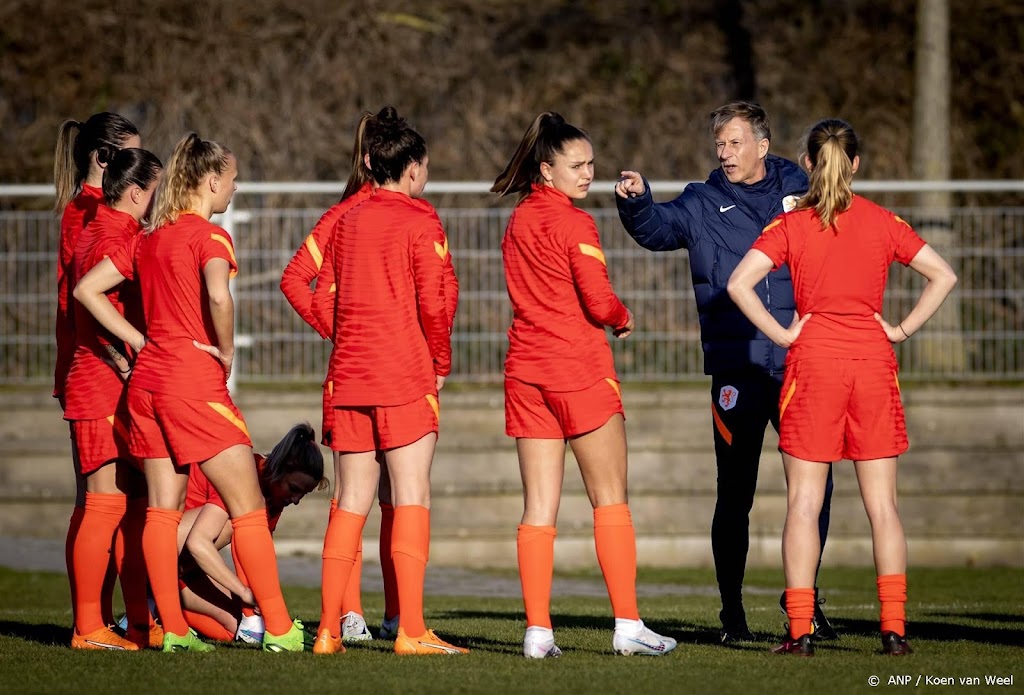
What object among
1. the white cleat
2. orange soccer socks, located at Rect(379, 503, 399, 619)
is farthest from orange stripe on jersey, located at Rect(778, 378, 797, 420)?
orange soccer socks, located at Rect(379, 503, 399, 619)

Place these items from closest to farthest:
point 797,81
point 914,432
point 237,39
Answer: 1. point 914,432
2. point 237,39
3. point 797,81

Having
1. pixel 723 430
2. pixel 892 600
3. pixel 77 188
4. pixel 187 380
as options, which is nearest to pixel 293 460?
pixel 187 380

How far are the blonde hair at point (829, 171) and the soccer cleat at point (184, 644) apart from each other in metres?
2.92

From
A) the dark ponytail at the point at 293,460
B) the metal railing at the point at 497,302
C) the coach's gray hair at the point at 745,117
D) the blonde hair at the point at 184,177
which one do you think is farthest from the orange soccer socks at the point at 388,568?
the metal railing at the point at 497,302

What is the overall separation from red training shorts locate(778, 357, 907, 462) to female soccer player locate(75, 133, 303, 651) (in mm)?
2076

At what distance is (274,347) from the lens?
1131 cm

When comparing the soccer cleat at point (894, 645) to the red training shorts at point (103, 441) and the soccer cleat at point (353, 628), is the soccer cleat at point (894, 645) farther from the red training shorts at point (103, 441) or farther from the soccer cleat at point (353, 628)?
the red training shorts at point (103, 441)

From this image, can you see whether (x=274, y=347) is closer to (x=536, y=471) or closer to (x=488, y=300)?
(x=488, y=300)

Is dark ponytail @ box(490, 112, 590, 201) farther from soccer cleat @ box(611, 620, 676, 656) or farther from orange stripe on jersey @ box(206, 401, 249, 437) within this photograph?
soccer cleat @ box(611, 620, 676, 656)

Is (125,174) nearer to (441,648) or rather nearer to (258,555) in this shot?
(258,555)

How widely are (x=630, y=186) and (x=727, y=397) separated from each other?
1.07 meters

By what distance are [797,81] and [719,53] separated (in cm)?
98

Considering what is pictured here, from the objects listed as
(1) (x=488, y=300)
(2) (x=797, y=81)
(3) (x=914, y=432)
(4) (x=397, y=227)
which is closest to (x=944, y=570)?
(3) (x=914, y=432)

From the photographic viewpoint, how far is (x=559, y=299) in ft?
18.3
